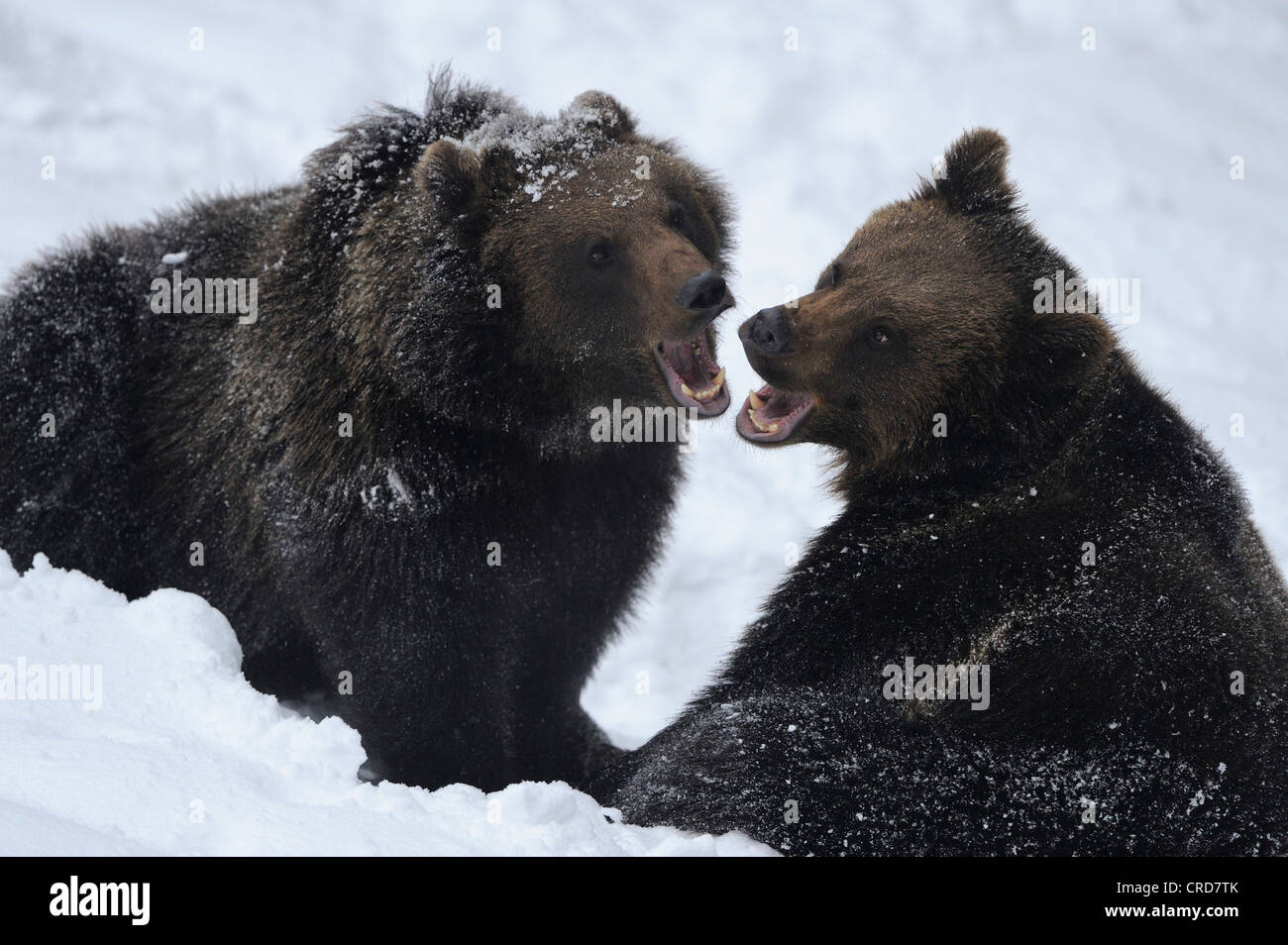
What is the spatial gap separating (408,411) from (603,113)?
1647mm

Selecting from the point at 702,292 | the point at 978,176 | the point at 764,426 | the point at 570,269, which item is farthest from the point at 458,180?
the point at 978,176

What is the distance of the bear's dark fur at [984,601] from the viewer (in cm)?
453

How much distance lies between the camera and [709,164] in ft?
32.4

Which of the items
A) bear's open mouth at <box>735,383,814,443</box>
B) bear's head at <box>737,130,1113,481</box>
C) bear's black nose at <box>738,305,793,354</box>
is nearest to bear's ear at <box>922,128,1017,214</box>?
bear's head at <box>737,130,1113,481</box>

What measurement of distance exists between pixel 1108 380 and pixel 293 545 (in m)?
3.48

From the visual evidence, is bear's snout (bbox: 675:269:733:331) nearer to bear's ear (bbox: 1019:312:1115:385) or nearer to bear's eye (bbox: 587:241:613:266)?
bear's eye (bbox: 587:241:613:266)

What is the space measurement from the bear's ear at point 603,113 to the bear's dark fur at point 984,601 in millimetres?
1200

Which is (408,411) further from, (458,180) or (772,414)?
(772,414)

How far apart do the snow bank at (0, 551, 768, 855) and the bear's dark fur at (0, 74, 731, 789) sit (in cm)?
80

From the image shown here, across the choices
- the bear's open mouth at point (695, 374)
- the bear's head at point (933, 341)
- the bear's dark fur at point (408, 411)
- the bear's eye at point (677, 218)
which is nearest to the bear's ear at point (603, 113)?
the bear's dark fur at point (408, 411)

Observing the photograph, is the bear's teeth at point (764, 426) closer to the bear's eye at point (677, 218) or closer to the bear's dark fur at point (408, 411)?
the bear's dark fur at point (408, 411)

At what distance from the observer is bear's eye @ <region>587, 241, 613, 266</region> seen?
5.77 metres

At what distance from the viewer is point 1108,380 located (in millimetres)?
5414

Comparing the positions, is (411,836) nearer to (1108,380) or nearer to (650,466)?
(650,466)
